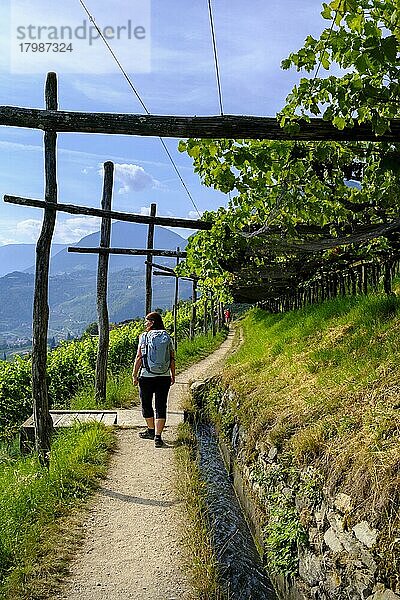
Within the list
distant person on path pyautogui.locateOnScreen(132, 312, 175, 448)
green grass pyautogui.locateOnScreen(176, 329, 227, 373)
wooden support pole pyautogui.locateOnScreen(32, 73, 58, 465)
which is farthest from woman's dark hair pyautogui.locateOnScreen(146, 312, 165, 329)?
green grass pyautogui.locateOnScreen(176, 329, 227, 373)

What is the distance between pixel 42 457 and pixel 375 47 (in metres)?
5.69

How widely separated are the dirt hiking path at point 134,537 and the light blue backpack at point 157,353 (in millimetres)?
1098

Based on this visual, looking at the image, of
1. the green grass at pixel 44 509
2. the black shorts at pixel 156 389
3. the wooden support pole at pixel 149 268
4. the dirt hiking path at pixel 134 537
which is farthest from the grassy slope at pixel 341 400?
the wooden support pole at pixel 149 268

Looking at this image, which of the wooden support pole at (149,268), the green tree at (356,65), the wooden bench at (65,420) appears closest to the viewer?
the green tree at (356,65)

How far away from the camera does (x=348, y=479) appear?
4.54 m

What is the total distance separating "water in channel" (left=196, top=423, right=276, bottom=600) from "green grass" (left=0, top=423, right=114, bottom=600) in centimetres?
142

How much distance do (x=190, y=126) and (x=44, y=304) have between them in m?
3.93

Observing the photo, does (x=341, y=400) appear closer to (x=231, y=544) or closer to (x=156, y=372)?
(x=231, y=544)

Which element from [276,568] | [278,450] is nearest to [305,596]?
[276,568]

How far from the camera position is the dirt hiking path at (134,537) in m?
4.48

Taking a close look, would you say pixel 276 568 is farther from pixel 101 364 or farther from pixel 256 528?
pixel 101 364

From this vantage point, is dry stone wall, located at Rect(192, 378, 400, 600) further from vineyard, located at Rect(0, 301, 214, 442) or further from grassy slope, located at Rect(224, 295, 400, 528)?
vineyard, located at Rect(0, 301, 214, 442)

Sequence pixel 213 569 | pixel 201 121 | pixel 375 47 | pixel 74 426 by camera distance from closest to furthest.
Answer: pixel 375 47 < pixel 201 121 < pixel 213 569 < pixel 74 426

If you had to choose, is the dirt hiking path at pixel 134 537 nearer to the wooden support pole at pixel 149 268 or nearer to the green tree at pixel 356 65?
the green tree at pixel 356 65
